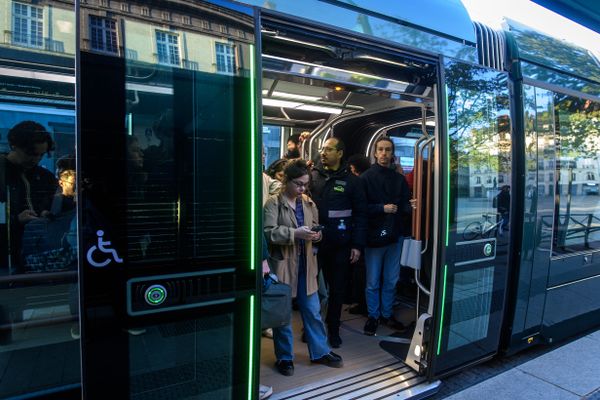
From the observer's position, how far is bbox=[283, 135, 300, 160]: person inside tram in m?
4.94

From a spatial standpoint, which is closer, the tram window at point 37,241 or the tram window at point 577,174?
the tram window at point 37,241

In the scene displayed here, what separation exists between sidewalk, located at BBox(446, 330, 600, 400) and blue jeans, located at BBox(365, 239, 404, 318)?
1.12 meters

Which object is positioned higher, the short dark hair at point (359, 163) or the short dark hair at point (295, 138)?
the short dark hair at point (295, 138)

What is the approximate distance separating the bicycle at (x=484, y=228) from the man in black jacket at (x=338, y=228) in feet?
2.84

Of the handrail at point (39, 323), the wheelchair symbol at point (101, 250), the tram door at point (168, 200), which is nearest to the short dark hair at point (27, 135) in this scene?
the tram door at point (168, 200)

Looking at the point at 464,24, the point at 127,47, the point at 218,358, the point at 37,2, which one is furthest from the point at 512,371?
the point at 37,2

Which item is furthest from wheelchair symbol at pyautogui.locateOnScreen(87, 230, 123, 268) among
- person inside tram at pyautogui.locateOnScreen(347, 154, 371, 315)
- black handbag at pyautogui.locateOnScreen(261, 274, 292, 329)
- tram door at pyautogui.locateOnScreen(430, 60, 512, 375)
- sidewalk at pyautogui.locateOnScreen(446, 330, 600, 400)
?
person inside tram at pyautogui.locateOnScreen(347, 154, 371, 315)

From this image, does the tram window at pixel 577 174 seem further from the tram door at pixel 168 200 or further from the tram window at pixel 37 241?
the tram window at pixel 37 241

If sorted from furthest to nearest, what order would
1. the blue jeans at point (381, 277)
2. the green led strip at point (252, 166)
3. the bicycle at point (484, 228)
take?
the blue jeans at point (381, 277), the bicycle at point (484, 228), the green led strip at point (252, 166)

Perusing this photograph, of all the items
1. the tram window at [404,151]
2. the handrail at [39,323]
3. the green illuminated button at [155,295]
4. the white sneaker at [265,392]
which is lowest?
the white sneaker at [265,392]

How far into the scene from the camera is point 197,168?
192 cm

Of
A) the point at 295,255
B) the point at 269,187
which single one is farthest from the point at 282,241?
the point at 269,187

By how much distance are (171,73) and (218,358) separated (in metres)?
1.43

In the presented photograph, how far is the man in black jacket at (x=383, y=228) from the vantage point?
373 cm
